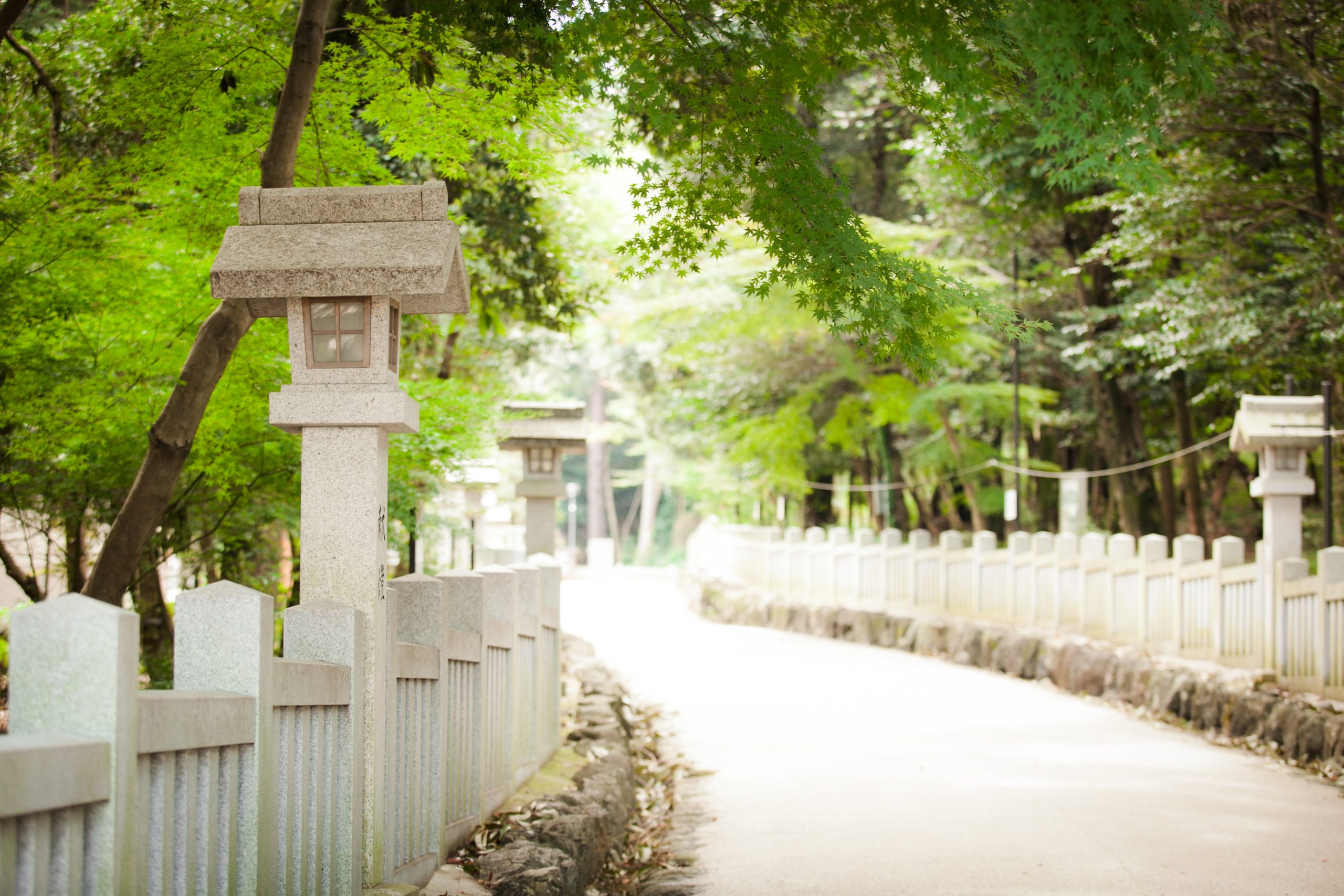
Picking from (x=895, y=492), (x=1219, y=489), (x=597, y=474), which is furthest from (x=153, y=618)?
(x=597, y=474)

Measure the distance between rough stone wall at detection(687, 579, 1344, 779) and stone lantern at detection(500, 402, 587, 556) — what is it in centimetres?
563

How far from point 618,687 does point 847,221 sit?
783 centimetres

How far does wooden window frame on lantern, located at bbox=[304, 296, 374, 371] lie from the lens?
4930 mm

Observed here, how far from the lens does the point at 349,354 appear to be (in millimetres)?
4953

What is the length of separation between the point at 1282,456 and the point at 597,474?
37079mm

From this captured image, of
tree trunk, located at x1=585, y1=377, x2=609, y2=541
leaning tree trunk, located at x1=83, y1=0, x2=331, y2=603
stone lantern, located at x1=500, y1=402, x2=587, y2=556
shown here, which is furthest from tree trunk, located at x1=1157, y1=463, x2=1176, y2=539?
tree trunk, located at x1=585, y1=377, x2=609, y2=541

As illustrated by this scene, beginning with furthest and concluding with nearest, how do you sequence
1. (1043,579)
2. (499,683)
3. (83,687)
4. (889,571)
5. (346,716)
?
(889,571) → (1043,579) → (499,683) → (346,716) → (83,687)

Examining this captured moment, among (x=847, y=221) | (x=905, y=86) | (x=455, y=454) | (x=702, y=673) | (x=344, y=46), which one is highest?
(x=344, y=46)

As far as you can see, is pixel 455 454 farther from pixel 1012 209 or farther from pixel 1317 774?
pixel 1012 209

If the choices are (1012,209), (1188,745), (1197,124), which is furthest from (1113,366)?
(1188,745)

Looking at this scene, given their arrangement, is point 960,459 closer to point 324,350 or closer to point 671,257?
point 671,257

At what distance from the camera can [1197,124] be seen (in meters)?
13.6

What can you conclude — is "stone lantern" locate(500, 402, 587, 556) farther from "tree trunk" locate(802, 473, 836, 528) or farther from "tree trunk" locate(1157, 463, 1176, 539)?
"tree trunk" locate(802, 473, 836, 528)

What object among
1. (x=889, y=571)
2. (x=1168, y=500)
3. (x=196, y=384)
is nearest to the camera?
(x=196, y=384)
